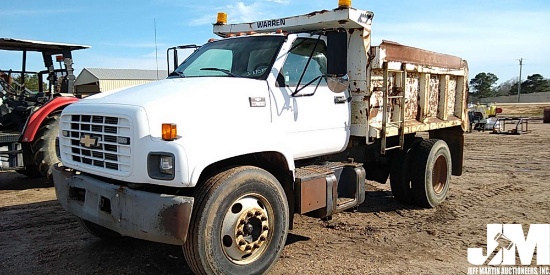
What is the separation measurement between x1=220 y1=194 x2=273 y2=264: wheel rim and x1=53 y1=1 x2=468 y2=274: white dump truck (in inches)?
0.4

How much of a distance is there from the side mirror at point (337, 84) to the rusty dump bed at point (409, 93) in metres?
0.52

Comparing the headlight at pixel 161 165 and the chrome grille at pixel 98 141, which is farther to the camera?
the chrome grille at pixel 98 141

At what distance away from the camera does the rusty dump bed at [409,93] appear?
5.66 metres

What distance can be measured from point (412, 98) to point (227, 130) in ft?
12.4

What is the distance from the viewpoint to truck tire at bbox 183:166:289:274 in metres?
3.74

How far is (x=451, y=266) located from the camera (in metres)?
4.64

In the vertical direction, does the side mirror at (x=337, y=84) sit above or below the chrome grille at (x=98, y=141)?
above

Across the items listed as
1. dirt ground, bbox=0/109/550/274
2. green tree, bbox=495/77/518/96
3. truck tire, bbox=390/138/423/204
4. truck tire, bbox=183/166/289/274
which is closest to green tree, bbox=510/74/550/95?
green tree, bbox=495/77/518/96

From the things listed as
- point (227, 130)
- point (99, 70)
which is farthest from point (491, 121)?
point (99, 70)

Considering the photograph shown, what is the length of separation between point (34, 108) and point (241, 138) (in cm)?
666

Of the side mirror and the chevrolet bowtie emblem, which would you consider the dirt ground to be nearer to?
the chevrolet bowtie emblem

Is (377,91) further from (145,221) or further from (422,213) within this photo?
(145,221)

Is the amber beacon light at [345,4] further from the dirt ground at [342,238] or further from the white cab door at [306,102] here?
the dirt ground at [342,238]

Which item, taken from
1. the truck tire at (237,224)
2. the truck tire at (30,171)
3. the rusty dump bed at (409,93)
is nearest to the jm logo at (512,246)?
the rusty dump bed at (409,93)
